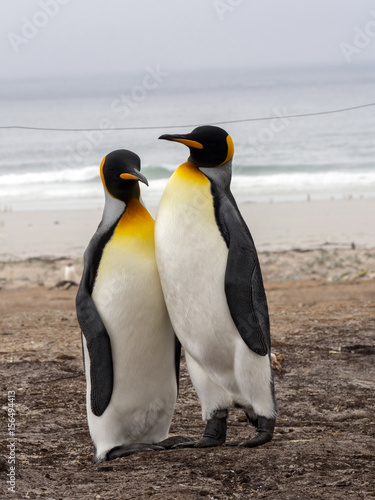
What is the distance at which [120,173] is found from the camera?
12.8 feet

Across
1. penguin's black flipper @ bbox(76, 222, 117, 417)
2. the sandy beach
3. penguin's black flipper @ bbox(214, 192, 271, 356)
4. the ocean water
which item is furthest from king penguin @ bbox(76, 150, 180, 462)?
the ocean water

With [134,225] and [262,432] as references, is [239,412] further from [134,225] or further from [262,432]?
[134,225]

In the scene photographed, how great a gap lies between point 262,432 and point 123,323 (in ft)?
3.04

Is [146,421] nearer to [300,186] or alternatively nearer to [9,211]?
[9,211]

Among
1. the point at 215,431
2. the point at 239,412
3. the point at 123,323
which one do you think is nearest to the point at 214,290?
the point at 123,323

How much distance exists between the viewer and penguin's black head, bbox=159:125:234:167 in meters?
3.90

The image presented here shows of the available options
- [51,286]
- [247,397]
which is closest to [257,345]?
[247,397]

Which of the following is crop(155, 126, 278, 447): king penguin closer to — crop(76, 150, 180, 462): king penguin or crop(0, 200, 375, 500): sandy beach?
crop(76, 150, 180, 462): king penguin

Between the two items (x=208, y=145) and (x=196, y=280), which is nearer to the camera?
(x=196, y=280)

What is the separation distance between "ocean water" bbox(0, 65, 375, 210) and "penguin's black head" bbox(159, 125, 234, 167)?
38.6 feet

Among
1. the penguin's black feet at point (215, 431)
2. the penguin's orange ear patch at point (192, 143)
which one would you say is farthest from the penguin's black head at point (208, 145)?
the penguin's black feet at point (215, 431)

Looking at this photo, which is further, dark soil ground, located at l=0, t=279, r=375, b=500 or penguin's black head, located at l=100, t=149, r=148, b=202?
penguin's black head, located at l=100, t=149, r=148, b=202

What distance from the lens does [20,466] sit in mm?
3664

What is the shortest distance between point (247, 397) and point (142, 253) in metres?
0.93
